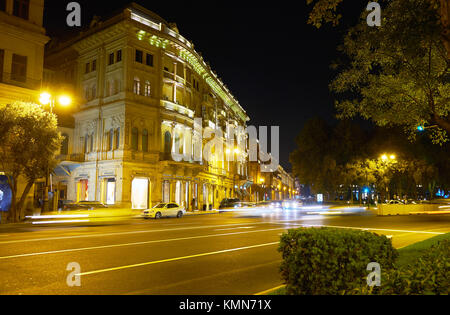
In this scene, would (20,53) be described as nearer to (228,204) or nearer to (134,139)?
(134,139)

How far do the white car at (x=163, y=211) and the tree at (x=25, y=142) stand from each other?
899 cm

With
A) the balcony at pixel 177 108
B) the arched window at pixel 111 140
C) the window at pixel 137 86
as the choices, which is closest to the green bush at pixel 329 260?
the arched window at pixel 111 140

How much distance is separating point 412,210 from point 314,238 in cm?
3786

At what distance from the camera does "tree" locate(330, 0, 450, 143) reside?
8961 millimetres

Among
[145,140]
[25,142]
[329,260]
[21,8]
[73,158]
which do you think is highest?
[21,8]

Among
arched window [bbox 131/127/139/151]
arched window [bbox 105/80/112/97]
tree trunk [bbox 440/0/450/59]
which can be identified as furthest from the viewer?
arched window [bbox 105/80/112/97]

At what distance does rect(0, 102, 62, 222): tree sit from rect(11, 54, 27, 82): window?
574 centimetres

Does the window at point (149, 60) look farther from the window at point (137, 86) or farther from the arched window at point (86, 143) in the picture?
the arched window at point (86, 143)

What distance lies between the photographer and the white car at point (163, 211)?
2964cm

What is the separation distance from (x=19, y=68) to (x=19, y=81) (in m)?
1.18

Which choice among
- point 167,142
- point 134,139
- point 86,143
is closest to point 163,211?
point 134,139

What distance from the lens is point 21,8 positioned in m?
28.2

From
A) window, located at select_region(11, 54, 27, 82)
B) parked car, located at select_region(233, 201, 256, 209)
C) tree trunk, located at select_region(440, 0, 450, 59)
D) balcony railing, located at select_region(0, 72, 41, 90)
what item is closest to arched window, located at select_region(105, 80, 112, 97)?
balcony railing, located at select_region(0, 72, 41, 90)

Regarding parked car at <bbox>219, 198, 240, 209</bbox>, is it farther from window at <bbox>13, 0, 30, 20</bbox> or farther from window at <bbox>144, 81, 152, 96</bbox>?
window at <bbox>13, 0, 30, 20</bbox>
